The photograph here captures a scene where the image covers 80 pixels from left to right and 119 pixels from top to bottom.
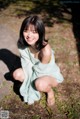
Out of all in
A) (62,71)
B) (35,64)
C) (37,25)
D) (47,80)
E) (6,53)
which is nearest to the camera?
(37,25)

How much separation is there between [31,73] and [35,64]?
0.17 meters

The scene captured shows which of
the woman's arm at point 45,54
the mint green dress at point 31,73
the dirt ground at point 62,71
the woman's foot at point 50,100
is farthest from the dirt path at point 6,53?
the woman's arm at point 45,54

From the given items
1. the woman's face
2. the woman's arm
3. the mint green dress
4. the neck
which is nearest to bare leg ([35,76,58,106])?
Answer: the mint green dress

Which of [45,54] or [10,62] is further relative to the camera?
[10,62]

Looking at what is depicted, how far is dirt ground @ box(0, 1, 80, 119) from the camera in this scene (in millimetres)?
4379

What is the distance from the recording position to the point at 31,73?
4512mm

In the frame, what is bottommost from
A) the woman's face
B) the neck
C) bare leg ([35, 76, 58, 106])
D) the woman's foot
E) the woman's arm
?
the woman's foot

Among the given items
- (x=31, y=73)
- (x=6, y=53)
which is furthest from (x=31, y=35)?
(x=6, y=53)

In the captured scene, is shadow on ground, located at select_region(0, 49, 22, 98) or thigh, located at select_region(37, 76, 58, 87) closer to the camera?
thigh, located at select_region(37, 76, 58, 87)

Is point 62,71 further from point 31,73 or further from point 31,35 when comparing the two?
point 31,35

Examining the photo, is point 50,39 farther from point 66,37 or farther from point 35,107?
point 35,107

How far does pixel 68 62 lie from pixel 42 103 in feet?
4.57

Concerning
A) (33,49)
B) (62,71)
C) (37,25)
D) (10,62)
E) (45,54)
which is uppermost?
(37,25)

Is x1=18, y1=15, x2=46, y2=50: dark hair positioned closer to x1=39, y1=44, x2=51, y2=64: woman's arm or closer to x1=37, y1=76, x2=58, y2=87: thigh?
x1=39, y1=44, x2=51, y2=64: woman's arm
